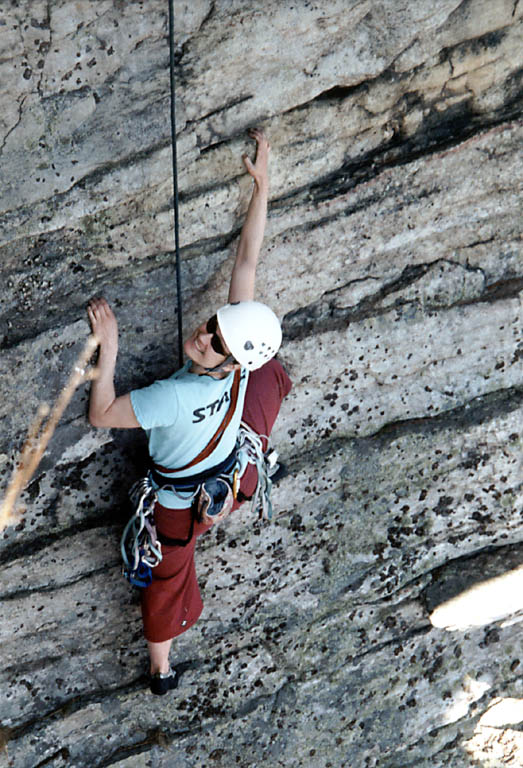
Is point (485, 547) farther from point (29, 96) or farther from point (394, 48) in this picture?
point (29, 96)

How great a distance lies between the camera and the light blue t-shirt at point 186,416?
309 centimetres

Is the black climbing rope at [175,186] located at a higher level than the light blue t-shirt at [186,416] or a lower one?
higher

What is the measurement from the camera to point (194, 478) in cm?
337

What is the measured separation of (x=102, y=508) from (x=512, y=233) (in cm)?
256

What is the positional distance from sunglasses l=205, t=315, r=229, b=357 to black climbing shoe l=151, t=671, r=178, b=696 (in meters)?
1.92

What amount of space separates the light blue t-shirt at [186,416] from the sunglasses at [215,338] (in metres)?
0.14

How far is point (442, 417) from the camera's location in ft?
14.5

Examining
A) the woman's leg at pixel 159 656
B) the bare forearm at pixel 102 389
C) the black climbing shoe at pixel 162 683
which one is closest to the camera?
the bare forearm at pixel 102 389

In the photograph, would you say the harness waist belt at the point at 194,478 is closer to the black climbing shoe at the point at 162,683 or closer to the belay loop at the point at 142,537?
the belay loop at the point at 142,537

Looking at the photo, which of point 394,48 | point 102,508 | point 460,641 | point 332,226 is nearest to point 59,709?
point 102,508

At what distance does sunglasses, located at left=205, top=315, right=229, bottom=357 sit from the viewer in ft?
9.95

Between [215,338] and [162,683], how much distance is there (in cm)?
202

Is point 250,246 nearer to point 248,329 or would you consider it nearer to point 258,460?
point 248,329

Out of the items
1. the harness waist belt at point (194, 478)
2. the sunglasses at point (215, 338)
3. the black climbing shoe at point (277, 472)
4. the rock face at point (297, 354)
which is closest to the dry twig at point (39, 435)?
the rock face at point (297, 354)
